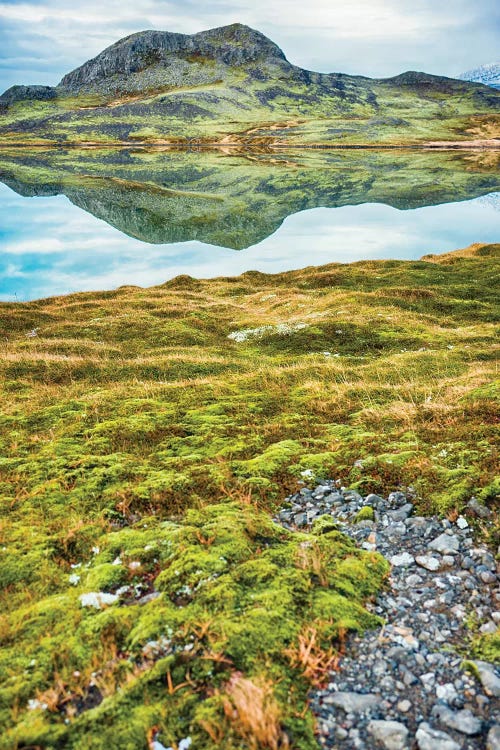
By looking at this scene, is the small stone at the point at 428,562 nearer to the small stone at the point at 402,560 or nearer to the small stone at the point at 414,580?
the small stone at the point at 402,560

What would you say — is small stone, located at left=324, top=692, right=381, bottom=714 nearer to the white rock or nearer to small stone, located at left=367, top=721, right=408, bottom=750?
small stone, located at left=367, top=721, right=408, bottom=750

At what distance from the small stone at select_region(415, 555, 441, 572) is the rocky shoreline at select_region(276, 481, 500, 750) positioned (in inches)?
0.7

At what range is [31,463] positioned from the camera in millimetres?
11805

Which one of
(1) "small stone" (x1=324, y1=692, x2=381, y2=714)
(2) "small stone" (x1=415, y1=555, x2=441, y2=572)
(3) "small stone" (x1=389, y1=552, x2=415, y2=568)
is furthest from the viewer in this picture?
(3) "small stone" (x1=389, y1=552, x2=415, y2=568)

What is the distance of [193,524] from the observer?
29.9 feet

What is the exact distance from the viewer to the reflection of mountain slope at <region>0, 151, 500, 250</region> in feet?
356

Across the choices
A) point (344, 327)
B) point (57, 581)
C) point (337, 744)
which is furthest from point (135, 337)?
point (337, 744)

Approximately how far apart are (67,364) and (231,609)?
17353 millimetres

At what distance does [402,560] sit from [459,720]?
9.79 ft

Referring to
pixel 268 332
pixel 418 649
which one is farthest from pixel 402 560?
pixel 268 332

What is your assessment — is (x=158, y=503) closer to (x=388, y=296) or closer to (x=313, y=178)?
(x=388, y=296)

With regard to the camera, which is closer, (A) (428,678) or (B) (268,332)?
(A) (428,678)

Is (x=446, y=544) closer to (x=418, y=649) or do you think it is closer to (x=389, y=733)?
Answer: (x=418, y=649)

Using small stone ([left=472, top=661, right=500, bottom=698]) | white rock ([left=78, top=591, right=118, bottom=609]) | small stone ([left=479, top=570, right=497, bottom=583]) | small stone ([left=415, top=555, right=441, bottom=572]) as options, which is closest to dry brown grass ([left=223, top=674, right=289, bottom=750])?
white rock ([left=78, top=591, right=118, bottom=609])
